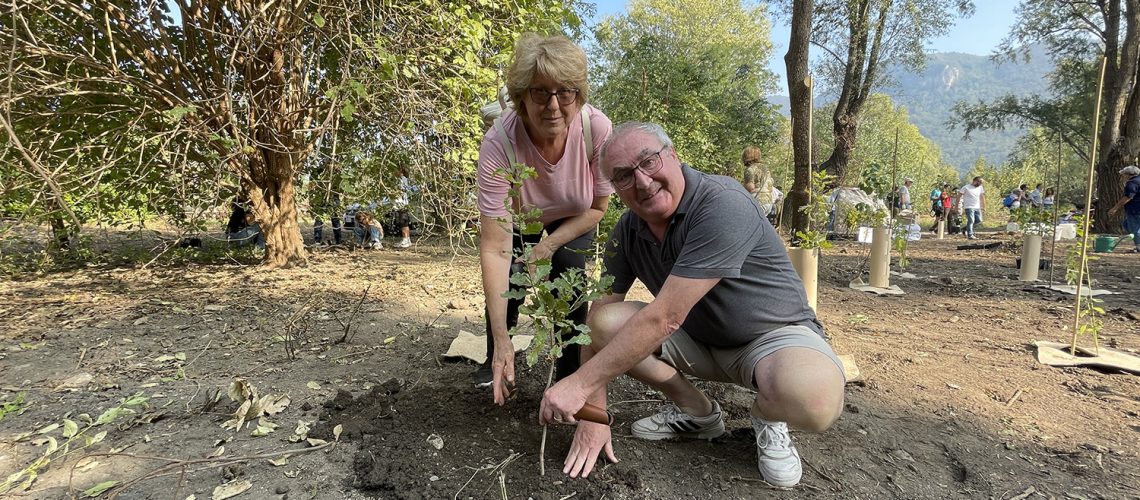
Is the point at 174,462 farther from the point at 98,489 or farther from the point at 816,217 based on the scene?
the point at 816,217

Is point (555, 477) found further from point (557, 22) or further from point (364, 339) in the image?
point (557, 22)

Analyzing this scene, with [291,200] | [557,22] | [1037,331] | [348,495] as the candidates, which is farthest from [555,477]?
[291,200]

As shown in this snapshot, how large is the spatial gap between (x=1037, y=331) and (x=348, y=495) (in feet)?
14.4

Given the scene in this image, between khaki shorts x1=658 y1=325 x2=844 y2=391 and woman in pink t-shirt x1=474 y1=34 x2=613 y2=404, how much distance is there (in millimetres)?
437

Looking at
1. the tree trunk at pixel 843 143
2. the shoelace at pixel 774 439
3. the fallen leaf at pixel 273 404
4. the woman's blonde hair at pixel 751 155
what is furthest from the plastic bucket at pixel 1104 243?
the fallen leaf at pixel 273 404

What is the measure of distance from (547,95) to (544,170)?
0.32 meters

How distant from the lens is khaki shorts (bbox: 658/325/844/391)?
1.70m

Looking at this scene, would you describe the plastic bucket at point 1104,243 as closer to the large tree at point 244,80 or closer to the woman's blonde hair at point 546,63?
the large tree at point 244,80

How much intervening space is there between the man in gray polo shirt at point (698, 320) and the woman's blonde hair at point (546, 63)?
251 mm

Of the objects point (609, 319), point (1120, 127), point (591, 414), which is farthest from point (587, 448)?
point (1120, 127)

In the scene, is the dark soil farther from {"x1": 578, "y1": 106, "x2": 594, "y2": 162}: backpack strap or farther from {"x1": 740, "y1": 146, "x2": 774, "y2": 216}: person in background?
{"x1": 740, "y1": 146, "x2": 774, "y2": 216}: person in background

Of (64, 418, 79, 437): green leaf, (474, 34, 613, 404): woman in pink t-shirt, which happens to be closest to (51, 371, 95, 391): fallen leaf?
(64, 418, 79, 437): green leaf

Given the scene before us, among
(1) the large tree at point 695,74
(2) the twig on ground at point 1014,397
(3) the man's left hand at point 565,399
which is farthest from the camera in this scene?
(1) the large tree at point 695,74

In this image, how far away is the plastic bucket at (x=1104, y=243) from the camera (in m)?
8.00
